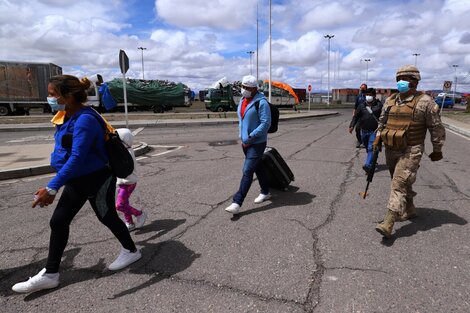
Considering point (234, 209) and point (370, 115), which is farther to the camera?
point (370, 115)

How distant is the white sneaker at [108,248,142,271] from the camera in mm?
3180

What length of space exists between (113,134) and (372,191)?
4.30m

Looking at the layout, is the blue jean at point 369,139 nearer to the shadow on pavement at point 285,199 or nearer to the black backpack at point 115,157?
the shadow on pavement at point 285,199

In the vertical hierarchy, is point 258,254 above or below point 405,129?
below

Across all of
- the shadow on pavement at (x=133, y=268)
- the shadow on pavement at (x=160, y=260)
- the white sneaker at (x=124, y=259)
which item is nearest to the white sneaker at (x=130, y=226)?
the shadow on pavement at (x=160, y=260)

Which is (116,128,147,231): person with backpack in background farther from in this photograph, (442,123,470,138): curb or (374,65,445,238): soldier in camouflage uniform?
(442,123,470,138): curb

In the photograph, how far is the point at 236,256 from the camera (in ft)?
11.2

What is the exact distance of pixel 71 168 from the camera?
2.62 meters

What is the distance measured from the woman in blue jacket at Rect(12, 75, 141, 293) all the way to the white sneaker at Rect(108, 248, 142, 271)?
15.4 inches

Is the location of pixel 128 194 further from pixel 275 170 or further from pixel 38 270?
pixel 275 170

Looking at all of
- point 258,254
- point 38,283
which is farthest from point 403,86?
point 38,283

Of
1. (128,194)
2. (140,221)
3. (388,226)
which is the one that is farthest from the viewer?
(140,221)

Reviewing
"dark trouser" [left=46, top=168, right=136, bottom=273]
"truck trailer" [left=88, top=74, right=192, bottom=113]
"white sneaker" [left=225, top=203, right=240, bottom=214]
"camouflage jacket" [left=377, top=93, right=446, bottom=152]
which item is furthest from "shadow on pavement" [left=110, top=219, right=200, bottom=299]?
"truck trailer" [left=88, top=74, right=192, bottom=113]

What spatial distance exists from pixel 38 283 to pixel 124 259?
709 millimetres
